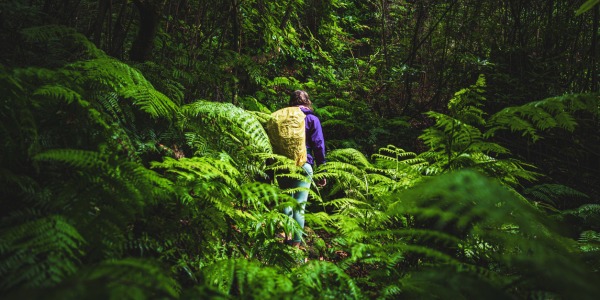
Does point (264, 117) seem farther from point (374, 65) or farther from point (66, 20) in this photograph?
point (374, 65)

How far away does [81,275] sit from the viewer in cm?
76

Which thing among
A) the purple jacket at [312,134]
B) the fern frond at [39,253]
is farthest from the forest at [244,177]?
the purple jacket at [312,134]

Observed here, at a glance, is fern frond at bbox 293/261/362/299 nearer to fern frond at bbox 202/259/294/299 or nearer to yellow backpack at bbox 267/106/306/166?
fern frond at bbox 202/259/294/299

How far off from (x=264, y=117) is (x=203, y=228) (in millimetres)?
2092

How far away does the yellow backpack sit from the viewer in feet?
11.3

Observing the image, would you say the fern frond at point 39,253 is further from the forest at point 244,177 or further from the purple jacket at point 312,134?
the purple jacket at point 312,134

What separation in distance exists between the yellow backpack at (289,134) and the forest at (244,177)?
0.32 meters

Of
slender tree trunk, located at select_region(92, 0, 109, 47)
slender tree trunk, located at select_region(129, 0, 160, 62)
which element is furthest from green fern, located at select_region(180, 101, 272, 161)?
slender tree trunk, located at select_region(92, 0, 109, 47)

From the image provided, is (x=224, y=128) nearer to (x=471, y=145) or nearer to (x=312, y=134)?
(x=312, y=134)

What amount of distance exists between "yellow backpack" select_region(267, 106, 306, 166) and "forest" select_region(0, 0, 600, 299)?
Result: 32 cm

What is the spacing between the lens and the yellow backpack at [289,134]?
3.44m

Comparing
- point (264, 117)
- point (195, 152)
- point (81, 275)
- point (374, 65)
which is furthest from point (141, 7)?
point (374, 65)

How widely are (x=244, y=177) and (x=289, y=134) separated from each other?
0.94 m

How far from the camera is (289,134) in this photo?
11.3ft
